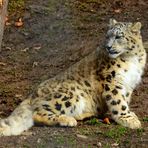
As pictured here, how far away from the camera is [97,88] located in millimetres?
8695

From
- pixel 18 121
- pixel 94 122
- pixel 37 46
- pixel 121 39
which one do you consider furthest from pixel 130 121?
pixel 37 46

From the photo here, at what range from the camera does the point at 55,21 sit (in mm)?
13391

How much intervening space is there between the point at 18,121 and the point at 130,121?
1.37 m

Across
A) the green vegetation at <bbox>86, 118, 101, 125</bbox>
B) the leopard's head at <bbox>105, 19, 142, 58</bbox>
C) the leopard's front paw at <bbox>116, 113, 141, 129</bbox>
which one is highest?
the leopard's head at <bbox>105, 19, 142, 58</bbox>

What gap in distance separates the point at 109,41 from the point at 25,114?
146cm

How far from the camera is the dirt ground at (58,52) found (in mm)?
7668

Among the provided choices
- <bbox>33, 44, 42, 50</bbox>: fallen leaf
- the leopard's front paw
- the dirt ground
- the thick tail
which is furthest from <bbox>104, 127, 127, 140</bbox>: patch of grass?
<bbox>33, 44, 42, 50</bbox>: fallen leaf

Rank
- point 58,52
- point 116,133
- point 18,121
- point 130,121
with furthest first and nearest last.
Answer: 1. point 58,52
2. point 130,121
3. point 18,121
4. point 116,133

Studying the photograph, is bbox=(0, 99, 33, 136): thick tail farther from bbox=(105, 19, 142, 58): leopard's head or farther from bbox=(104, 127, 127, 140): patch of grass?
bbox=(105, 19, 142, 58): leopard's head

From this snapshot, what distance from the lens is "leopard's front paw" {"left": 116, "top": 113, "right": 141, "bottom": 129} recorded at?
8219mm

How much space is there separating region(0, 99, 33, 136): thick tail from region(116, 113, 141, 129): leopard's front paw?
1111mm

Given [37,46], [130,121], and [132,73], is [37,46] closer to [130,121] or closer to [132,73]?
[132,73]

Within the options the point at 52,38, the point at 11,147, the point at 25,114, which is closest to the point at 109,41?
the point at 25,114

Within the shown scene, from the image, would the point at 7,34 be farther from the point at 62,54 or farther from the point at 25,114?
the point at 25,114
